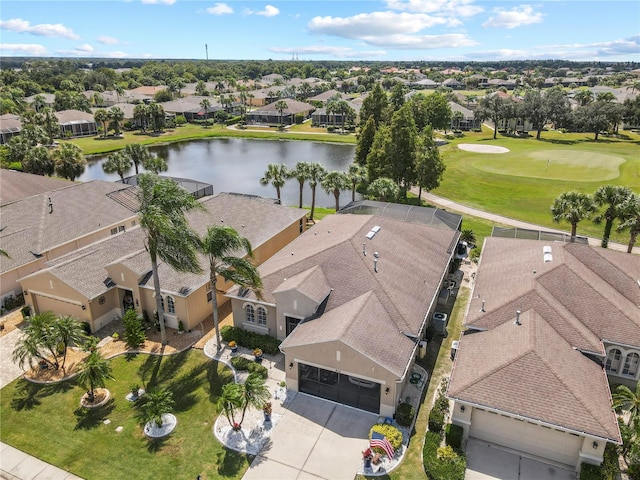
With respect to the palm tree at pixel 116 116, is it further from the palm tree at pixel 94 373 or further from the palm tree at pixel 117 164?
the palm tree at pixel 94 373

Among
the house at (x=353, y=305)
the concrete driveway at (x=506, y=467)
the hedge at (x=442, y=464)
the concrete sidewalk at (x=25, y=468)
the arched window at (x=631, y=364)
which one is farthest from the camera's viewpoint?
the arched window at (x=631, y=364)

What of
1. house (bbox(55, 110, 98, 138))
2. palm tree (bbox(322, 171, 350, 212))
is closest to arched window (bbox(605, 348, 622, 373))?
palm tree (bbox(322, 171, 350, 212))

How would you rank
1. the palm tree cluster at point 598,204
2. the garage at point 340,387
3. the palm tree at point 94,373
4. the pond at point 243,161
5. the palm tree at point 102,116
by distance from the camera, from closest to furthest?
the palm tree at point 94,373, the garage at point 340,387, the palm tree cluster at point 598,204, the pond at point 243,161, the palm tree at point 102,116

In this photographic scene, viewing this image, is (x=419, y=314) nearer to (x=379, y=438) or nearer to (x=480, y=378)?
(x=480, y=378)

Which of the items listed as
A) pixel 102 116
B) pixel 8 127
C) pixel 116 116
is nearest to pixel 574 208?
pixel 116 116

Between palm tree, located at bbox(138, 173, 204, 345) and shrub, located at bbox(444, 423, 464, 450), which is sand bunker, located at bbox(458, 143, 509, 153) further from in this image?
shrub, located at bbox(444, 423, 464, 450)

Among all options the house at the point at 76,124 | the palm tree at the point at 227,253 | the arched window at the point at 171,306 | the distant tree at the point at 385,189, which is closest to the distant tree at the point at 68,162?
the distant tree at the point at 385,189

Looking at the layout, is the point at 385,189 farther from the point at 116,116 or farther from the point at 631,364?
the point at 116,116
